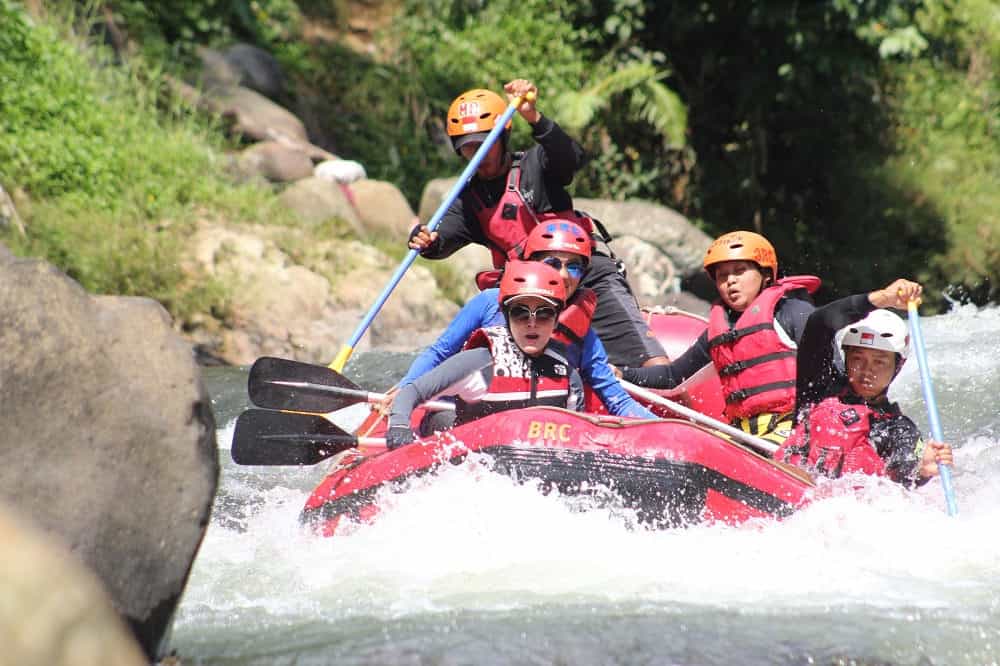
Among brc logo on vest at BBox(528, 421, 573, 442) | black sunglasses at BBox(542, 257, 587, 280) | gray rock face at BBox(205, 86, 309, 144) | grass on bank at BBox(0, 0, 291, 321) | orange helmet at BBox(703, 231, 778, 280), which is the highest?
orange helmet at BBox(703, 231, 778, 280)

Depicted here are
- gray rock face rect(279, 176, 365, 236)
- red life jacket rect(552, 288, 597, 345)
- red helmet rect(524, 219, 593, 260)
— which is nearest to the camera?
red life jacket rect(552, 288, 597, 345)

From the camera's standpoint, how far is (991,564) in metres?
4.71

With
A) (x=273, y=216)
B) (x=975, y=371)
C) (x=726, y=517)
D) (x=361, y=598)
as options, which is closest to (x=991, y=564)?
(x=726, y=517)

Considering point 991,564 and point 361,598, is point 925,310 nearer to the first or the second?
point 991,564

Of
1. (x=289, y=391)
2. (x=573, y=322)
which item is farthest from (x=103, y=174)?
(x=573, y=322)

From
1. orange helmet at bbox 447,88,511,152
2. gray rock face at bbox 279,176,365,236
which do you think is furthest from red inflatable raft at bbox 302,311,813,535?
gray rock face at bbox 279,176,365,236

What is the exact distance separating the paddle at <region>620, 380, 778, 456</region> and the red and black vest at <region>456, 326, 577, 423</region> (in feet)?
2.23

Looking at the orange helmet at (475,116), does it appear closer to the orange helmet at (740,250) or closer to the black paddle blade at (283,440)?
the orange helmet at (740,250)

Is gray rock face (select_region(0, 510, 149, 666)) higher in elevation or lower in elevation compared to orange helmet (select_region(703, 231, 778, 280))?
lower

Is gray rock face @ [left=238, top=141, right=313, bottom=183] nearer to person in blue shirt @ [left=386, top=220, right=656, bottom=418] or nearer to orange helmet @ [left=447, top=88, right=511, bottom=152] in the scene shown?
orange helmet @ [left=447, top=88, right=511, bottom=152]

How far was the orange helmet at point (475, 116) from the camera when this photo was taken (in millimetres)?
6781

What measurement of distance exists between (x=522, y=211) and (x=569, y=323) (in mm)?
1253

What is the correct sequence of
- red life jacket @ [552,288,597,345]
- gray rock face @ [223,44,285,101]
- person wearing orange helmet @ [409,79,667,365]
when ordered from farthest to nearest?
gray rock face @ [223,44,285,101] → person wearing orange helmet @ [409,79,667,365] → red life jacket @ [552,288,597,345]

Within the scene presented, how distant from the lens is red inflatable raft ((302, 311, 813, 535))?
4836mm
